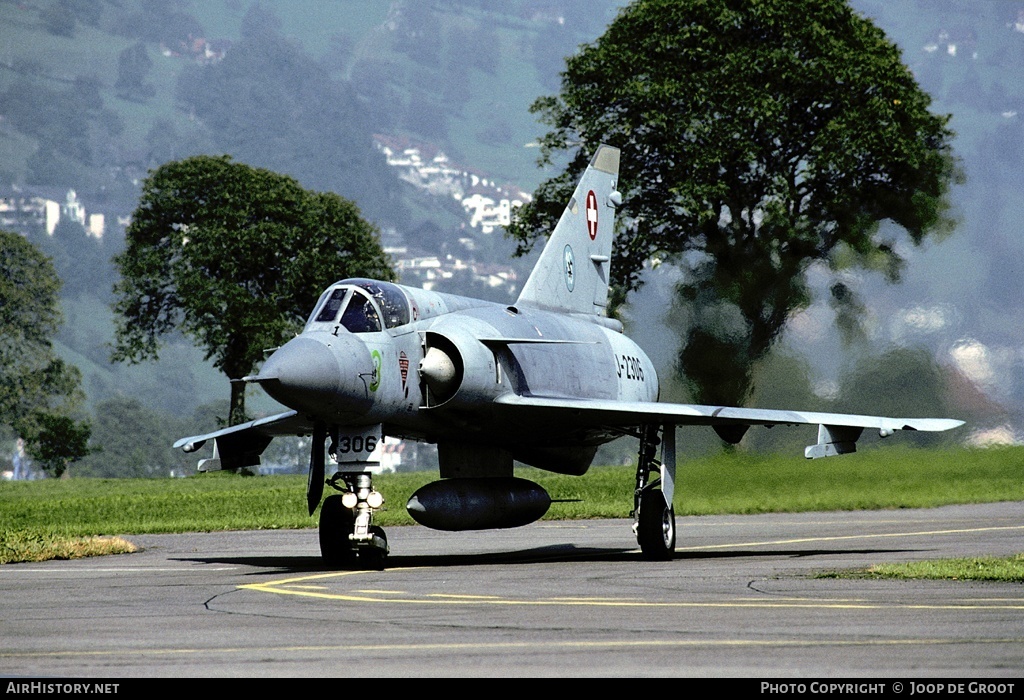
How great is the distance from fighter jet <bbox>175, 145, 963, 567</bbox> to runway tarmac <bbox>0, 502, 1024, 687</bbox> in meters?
0.76

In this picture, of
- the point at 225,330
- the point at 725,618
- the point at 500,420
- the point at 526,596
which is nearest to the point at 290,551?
the point at 500,420

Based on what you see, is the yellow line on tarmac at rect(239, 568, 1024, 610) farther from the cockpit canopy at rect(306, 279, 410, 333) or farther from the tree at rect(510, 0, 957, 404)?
the tree at rect(510, 0, 957, 404)

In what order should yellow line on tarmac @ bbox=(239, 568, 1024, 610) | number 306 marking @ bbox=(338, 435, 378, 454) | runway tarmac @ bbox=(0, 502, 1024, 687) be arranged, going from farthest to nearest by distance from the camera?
number 306 marking @ bbox=(338, 435, 378, 454), yellow line on tarmac @ bbox=(239, 568, 1024, 610), runway tarmac @ bbox=(0, 502, 1024, 687)

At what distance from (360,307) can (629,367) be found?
672cm

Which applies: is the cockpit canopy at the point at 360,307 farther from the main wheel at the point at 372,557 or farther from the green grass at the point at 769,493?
the green grass at the point at 769,493

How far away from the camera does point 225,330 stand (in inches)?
2482

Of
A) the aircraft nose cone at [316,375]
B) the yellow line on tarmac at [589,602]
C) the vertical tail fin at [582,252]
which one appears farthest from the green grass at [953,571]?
the vertical tail fin at [582,252]

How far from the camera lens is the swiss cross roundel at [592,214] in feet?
75.6

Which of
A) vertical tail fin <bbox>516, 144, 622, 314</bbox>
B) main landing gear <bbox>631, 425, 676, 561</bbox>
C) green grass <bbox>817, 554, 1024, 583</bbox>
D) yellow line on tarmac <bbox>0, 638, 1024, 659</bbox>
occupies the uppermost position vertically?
vertical tail fin <bbox>516, 144, 622, 314</bbox>

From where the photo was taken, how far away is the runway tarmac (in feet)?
26.1

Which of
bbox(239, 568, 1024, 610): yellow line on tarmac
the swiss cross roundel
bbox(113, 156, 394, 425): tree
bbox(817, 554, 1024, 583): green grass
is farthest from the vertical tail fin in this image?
bbox(113, 156, 394, 425): tree

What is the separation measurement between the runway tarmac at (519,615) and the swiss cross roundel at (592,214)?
6040 mm

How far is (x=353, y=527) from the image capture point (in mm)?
16531
